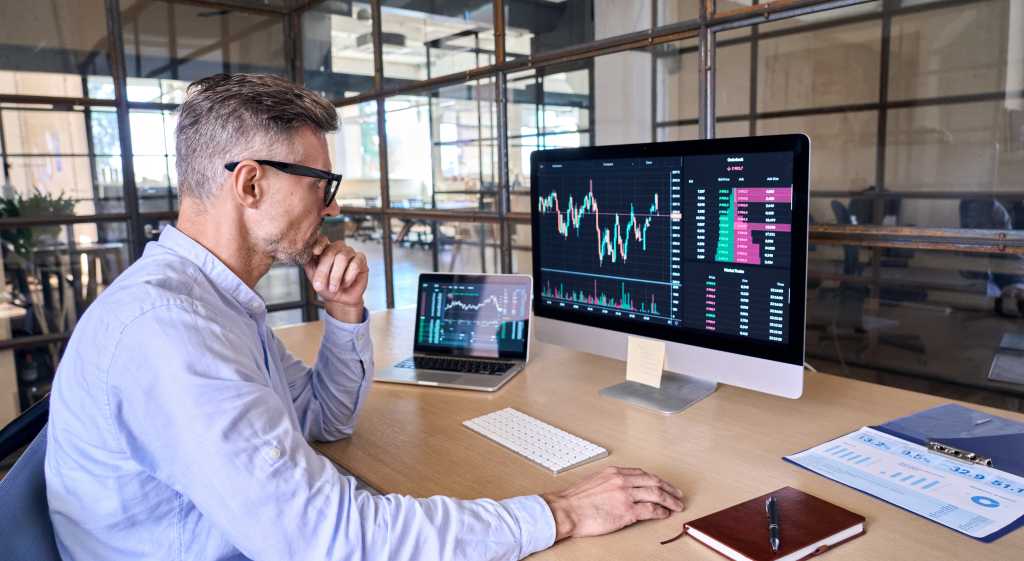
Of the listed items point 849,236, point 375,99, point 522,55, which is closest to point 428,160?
point 375,99

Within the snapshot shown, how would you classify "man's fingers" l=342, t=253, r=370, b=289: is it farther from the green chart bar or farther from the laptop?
the green chart bar

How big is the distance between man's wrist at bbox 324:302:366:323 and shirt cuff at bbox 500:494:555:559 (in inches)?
24.4

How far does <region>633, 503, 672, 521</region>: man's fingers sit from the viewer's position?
98 centimetres

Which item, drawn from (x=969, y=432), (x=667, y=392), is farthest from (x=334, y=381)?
(x=969, y=432)

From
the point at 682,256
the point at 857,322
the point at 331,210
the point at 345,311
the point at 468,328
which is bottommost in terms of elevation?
the point at 857,322

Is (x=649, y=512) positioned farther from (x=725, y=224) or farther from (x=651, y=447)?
(x=725, y=224)

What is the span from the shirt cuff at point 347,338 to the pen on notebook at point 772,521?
81 centimetres

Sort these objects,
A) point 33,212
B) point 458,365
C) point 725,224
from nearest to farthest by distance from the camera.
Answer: point 725,224 → point 458,365 → point 33,212

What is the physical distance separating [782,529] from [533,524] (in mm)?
327

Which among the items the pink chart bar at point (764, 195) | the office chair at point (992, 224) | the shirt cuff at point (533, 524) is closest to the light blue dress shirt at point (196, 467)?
the shirt cuff at point (533, 524)

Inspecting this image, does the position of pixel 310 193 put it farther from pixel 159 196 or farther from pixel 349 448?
pixel 159 196

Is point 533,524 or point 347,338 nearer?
point 533,524

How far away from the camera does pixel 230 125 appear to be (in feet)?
3.38

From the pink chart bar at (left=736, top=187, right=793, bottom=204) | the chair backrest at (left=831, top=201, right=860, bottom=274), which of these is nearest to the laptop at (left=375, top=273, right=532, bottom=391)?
the pink chart bar at (left=736, top=187, right=793, bottom=204)
